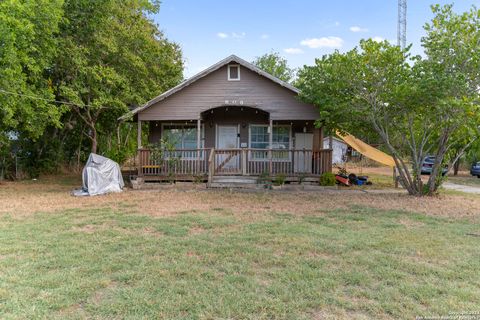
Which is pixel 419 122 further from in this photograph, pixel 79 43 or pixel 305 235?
pixel 79 43

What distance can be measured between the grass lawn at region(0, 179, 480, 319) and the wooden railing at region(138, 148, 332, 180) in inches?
220

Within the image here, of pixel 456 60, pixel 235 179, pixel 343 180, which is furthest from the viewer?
pixel 343 180

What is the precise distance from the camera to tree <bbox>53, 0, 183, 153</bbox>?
13.3m

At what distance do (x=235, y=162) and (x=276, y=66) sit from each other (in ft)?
106

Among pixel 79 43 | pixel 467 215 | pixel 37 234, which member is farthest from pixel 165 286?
pixel 79 43

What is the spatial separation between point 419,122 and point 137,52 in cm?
1215

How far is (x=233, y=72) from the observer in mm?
13398

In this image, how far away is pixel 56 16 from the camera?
11906 millimetres

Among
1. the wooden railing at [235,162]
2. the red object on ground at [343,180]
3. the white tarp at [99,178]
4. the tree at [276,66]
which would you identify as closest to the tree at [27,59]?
the white tarp at [99,178]

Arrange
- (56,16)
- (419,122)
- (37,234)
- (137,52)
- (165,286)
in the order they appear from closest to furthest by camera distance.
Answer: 1. (165,286)
2. (37,234)
3. (419,122)
4. (56,16)
5. (137,52)

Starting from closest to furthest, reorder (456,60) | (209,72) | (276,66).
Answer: (456,60) < (209,72) < (276,66)

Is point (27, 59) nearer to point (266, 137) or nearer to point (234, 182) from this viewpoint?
point (234, 182)

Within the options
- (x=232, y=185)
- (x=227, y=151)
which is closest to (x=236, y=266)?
(x=232, y=185)

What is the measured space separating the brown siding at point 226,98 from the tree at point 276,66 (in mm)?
30998
